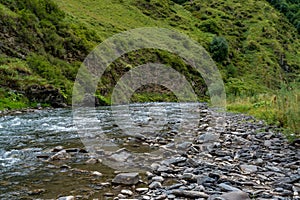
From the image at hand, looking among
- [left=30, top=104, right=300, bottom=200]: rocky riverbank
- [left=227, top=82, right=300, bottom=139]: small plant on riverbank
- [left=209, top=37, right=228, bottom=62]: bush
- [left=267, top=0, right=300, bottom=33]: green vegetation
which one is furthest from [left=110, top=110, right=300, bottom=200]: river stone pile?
[left=267, top=0, right=300, bottom=33]: green vegetation

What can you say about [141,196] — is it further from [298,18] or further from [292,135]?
[298,18]

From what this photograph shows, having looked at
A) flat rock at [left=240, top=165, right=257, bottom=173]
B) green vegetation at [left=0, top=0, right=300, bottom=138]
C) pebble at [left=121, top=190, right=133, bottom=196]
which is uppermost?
green vegetation at [left=0, top=0, right=300, bottom=138]

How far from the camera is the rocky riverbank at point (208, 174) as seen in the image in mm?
4723

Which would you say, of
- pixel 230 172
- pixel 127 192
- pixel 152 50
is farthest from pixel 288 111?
pixel 152 50

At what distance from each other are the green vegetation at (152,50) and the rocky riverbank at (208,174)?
2019 millimetres

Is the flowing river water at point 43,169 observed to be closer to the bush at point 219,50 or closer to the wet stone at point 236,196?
the wet stone at point 236,196

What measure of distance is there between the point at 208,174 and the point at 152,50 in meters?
47.3

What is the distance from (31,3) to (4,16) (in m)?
5.32

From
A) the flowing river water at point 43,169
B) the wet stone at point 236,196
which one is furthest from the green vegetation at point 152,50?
the flowing river water at point 43,169

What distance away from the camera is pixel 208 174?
561cm

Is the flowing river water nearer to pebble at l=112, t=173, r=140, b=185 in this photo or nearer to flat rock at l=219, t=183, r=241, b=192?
pebble at l=112, t=173, r=140, b=185

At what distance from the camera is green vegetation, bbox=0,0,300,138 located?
2139cm

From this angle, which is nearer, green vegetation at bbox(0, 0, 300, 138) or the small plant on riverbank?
the small plant on riverbank

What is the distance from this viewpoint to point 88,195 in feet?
16.0
